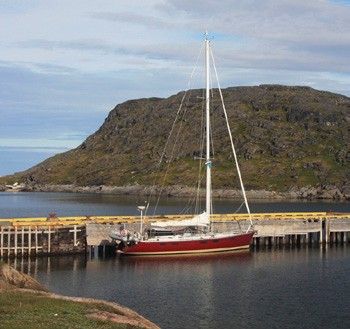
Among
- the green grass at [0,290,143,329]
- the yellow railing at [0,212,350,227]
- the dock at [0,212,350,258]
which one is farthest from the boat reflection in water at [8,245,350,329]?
the green grass at [0,290,143,329]

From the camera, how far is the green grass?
2791 cm

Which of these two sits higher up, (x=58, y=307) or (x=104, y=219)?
(x=104, y=219)

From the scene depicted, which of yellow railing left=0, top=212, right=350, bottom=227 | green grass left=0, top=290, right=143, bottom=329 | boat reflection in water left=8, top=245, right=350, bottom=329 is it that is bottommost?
boat reflection in water left=8, top=245, right=350, bottom=329

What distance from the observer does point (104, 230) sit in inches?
2886

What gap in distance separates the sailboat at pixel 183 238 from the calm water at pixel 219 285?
5.15 feet

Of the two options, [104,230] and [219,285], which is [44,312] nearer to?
[219,285]

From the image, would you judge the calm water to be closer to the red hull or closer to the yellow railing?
the red hull

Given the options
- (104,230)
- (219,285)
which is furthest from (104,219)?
(219,285)

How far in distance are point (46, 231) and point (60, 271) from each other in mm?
9320

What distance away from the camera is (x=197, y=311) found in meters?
46.3

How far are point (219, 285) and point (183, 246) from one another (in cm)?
1599

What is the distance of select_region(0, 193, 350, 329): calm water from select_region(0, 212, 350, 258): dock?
7.81 ft

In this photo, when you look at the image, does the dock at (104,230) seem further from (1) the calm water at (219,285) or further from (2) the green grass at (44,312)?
(2) the green grass at (44,312)

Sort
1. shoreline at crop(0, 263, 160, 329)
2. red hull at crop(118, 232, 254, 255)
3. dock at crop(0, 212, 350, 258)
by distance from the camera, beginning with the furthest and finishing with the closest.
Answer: red hull at crop(118, 232, 254, 255), dock at crop(0, 212, 350, 258), shoreline at crop(0, 263, 160, 329)
